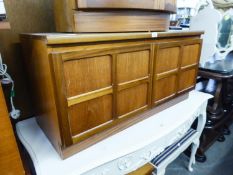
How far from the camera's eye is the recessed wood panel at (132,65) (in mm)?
627

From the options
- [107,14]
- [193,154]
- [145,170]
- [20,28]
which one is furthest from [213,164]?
[20,28]

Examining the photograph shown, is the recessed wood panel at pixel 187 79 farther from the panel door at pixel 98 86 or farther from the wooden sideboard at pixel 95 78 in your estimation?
the panel door at pixel 98 86

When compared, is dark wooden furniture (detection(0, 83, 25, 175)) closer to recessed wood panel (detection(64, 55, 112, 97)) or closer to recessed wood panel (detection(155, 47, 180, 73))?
recessed wood panel (detection(64, 55, 112, 97))

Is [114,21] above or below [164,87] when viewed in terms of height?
above

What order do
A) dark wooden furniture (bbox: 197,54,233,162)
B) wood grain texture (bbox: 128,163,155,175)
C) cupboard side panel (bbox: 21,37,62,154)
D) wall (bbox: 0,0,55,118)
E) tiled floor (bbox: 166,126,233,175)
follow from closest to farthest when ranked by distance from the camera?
cupboard side panel (bbox: 21,37,62,154) → wall (bbox: 0,0,55,118) → wood grain texture (bbox: 128,163,155,175) → dark wooden furniture (bbox: 197,54,233,162) → tiled floor (bbox: 166,126,233,175)

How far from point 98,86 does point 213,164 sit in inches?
54.4

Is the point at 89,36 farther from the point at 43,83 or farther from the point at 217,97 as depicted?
the point at 217,97

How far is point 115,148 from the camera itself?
2.23ft

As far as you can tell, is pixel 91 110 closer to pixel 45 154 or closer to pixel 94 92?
pixel 94 92

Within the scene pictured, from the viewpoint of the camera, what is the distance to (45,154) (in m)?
0.64

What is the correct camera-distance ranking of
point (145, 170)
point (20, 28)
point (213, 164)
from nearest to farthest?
point (20, 28) < point (145, 170) < point (213, 164)

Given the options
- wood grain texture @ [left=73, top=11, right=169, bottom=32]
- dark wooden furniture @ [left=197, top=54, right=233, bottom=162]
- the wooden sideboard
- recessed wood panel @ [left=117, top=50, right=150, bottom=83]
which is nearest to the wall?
the wooden sideboard

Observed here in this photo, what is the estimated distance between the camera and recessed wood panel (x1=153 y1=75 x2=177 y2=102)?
814 mm

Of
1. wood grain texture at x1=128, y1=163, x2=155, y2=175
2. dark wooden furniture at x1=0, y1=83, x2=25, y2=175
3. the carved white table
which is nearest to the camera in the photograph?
dark wooden furniture at x1=0, y1=83, x2=25, y2=175
